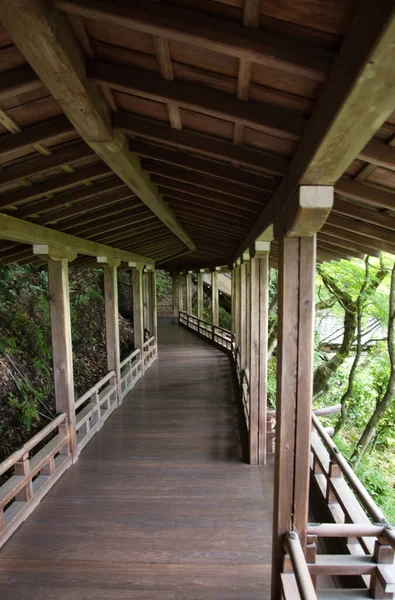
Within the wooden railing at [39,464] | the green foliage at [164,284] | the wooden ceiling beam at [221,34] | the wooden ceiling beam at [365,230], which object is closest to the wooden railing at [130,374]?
the wooden railing at [39,464]

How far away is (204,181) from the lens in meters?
3.35

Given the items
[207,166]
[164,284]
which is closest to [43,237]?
[207,166]

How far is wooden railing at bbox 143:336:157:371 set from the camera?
9.82 m

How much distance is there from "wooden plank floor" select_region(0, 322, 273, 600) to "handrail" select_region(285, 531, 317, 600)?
0.91m

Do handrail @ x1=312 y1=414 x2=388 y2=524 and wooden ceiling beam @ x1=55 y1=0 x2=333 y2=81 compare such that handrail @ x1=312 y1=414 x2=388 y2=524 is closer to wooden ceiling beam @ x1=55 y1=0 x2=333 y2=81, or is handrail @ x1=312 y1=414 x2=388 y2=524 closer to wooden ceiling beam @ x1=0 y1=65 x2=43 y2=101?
wooden ceiling beam @ x1=55 y1=0 x2=333 y2=81

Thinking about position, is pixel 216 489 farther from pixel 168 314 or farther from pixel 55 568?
pixel 168 314

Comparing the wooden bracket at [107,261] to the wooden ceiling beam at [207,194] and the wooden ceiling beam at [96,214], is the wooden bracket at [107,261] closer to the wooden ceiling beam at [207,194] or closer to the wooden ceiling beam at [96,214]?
the wooden ceiling beam at [96,214]

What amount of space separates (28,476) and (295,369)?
308 centimetres

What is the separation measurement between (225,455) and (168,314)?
1731cm

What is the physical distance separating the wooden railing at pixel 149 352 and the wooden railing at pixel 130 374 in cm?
57

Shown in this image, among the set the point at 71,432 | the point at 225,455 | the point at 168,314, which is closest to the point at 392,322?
the point at 225,455

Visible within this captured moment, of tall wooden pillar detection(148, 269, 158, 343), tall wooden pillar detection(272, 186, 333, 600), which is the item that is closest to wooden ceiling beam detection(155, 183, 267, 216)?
tall wooden pillar detection(272, 186, 333, 600)

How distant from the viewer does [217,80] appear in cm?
168

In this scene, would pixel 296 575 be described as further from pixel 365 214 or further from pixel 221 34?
pixel 221 34
